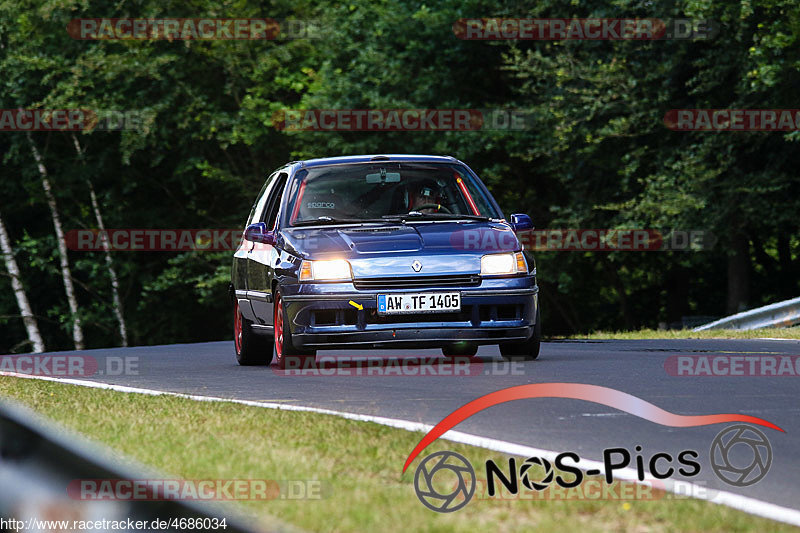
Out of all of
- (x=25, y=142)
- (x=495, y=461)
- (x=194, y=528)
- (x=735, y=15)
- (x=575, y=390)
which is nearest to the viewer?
(x=194, y=528)

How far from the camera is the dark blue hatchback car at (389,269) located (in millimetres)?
11297

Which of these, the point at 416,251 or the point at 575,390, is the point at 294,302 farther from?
the point at 575,390

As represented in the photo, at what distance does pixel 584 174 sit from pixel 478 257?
65.4 ft

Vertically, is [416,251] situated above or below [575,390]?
above

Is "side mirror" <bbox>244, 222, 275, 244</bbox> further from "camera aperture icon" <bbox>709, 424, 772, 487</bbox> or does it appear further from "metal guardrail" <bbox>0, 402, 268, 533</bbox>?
"metal guardrail" <bbox>0, 402, 268, 533</bbox>

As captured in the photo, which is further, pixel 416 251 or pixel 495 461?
pixel 416 251

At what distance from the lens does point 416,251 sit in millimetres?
11391

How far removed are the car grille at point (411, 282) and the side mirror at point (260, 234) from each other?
1389 mm

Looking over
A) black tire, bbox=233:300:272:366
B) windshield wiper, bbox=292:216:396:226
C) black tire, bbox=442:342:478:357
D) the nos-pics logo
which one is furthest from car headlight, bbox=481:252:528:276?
the nos-pics logo

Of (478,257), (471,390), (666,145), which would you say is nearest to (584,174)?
(666,145)

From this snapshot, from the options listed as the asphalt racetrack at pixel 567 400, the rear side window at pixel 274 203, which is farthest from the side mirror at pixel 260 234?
the asphalt racetrack at pixel 567 400

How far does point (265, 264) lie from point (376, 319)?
5.26ft

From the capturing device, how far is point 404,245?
37.6ft

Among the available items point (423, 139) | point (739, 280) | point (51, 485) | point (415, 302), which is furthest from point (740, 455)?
point (423, 139)
